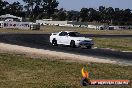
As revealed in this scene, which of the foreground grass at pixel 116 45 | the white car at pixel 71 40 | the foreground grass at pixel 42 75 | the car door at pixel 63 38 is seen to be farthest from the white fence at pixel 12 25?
the foreground grass at pixel 42 75

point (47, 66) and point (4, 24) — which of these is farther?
point (4, 24)

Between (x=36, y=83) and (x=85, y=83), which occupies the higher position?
(x=85, y=83)

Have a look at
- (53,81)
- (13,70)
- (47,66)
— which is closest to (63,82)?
(53,81)

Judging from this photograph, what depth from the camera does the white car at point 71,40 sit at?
3302cm

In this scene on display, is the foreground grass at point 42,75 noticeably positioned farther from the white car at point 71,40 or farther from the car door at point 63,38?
the car door at point 63,38

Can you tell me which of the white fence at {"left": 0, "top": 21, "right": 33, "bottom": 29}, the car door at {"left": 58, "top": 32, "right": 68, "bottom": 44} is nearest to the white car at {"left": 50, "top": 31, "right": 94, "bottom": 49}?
the car door at {"left": 58, "top": 32, "right": 68, "bottom": 44}

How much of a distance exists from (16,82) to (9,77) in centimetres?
122

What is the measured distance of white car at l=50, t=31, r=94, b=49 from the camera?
1300 inches

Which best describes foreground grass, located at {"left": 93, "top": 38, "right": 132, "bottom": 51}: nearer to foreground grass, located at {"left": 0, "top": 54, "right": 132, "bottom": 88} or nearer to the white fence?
foreground grass, located at {"left": 0, "top": 54, "right": 132, "bottom": 88}

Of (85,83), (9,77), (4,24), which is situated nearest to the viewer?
(85,83)

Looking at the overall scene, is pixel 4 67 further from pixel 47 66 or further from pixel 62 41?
pixel 62 41

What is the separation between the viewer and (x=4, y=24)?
276 feet

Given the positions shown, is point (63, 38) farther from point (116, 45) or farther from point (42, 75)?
point (42, 75)

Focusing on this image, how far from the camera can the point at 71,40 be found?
33656 millimetres
